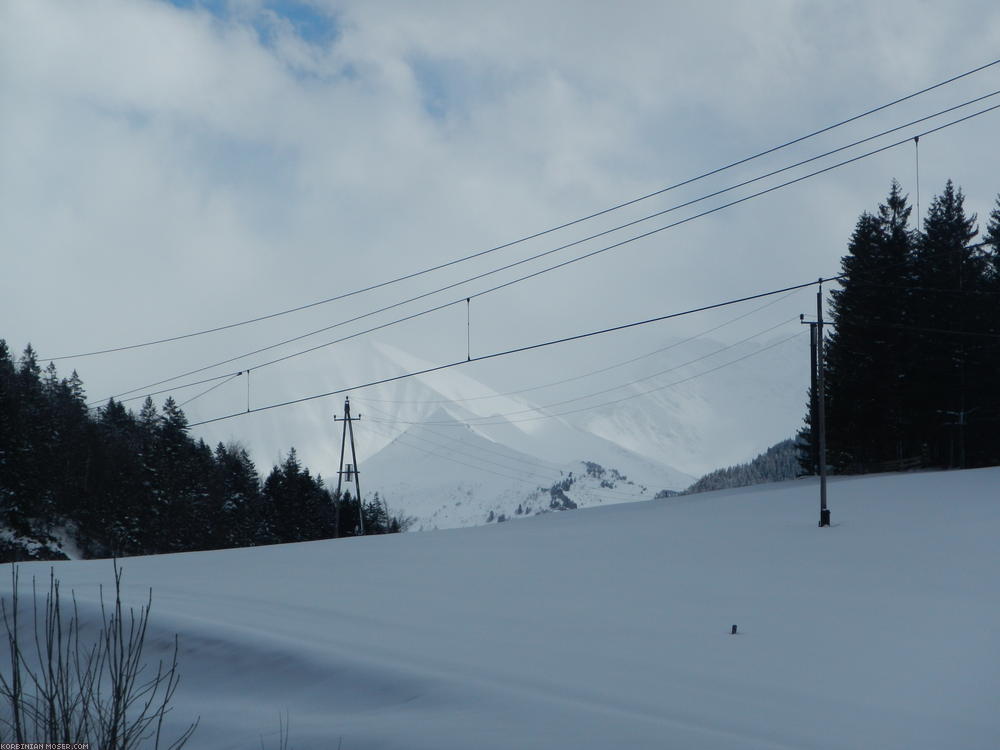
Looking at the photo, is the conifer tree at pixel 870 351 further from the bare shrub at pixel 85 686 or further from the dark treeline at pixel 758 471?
the bare shrub at pixel 85 686

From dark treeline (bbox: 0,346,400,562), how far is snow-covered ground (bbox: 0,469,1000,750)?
94.6 feet

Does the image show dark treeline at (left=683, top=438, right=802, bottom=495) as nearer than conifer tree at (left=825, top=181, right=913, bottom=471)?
No

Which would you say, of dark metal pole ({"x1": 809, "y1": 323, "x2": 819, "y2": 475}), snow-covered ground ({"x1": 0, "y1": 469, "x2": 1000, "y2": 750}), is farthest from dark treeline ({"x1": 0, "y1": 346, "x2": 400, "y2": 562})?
snow-covered ground ({"x1": 0, "y1": 469, "x2": 1000, "y2": 750})

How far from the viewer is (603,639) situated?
1267 centimetres

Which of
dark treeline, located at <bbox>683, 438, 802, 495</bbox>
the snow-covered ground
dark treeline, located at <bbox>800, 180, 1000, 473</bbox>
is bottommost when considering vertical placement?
the snow-covered ground

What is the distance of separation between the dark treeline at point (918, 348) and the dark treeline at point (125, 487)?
27.3 metres

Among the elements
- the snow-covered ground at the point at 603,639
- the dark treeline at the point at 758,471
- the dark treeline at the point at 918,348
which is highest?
the dark treeline at the point at 918,348

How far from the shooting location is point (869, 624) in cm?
1409

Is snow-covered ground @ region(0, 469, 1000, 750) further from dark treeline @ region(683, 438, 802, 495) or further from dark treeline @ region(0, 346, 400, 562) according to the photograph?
dark treeline @ region(683, 438, 802, 495)

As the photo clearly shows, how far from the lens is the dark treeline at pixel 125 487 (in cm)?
A: 5006

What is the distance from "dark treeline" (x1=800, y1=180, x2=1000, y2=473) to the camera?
144 ft

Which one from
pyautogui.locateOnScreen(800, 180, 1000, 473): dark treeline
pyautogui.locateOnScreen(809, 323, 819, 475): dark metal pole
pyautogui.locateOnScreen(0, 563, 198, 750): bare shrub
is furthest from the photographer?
pyautogui.locateOnScreen(800, 180, 1000, 473): dark treeline

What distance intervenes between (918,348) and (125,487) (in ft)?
159

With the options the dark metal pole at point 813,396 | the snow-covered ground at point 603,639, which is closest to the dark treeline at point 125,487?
the dark metal pole at point 813,396
